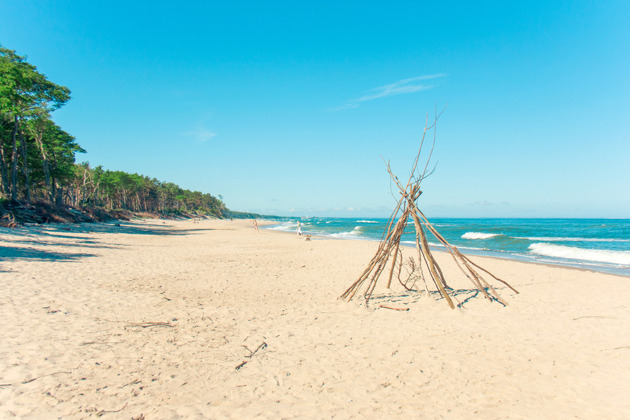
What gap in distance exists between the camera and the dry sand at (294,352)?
334cm

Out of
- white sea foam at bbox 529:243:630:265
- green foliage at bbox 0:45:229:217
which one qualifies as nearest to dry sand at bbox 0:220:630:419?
white sea foam at bbox 529:243:630:265

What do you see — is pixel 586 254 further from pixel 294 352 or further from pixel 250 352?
pixel 250 352

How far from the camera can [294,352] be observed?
4.68 m

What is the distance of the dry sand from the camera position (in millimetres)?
3340

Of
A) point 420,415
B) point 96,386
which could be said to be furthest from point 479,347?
point 96,386

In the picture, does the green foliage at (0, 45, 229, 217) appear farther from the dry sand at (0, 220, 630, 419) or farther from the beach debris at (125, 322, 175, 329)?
the beach debris at (125, 322, 175, 329)

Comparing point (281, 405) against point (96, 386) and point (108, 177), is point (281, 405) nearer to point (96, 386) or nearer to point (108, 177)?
point (96, 386)

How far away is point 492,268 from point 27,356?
1443 cm

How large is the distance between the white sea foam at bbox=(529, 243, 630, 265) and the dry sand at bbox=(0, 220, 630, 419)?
11605 mm

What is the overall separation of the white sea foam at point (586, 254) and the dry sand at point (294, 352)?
11.6 meters

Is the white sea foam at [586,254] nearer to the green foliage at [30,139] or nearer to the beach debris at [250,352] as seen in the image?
the beach debris at [250,352]

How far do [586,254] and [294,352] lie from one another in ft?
74.2

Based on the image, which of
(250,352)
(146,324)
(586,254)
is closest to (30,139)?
(146,324)

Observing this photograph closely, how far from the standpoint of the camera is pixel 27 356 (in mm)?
3926
